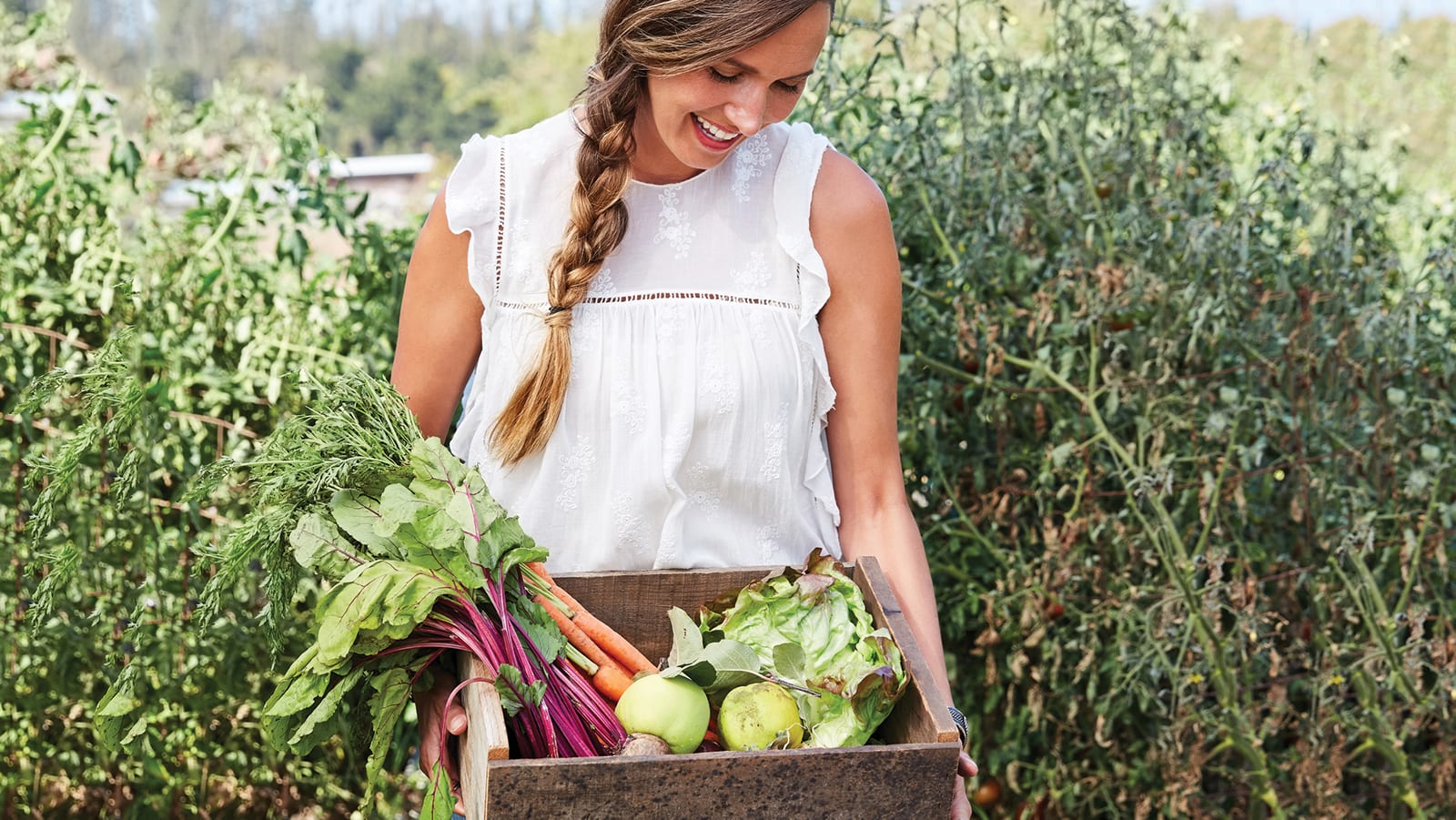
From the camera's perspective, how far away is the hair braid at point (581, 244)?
68.6 inches

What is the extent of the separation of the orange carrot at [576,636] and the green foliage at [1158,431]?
3.98 ft

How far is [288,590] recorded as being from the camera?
58.7 inches

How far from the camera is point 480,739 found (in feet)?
4.12

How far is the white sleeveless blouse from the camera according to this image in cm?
179

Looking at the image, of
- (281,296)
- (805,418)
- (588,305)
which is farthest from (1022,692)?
(281,296)

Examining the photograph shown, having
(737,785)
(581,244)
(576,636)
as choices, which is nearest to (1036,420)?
(581,244)

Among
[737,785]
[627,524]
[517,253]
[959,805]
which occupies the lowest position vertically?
[959,805]

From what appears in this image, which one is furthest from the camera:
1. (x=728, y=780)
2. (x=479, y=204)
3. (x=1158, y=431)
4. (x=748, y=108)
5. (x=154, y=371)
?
(x=154, y=371)

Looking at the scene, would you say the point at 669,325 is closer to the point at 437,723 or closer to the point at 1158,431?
the point at 437,723

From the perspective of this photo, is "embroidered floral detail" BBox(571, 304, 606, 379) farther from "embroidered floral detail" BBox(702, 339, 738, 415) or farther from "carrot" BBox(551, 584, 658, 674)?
"carrot" BBox(551, 584, 658, 674)

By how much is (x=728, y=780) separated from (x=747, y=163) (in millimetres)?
988

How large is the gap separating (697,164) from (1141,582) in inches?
54.3

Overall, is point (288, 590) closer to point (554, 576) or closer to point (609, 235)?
point (554, 576)

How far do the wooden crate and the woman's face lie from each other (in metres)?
0.74
